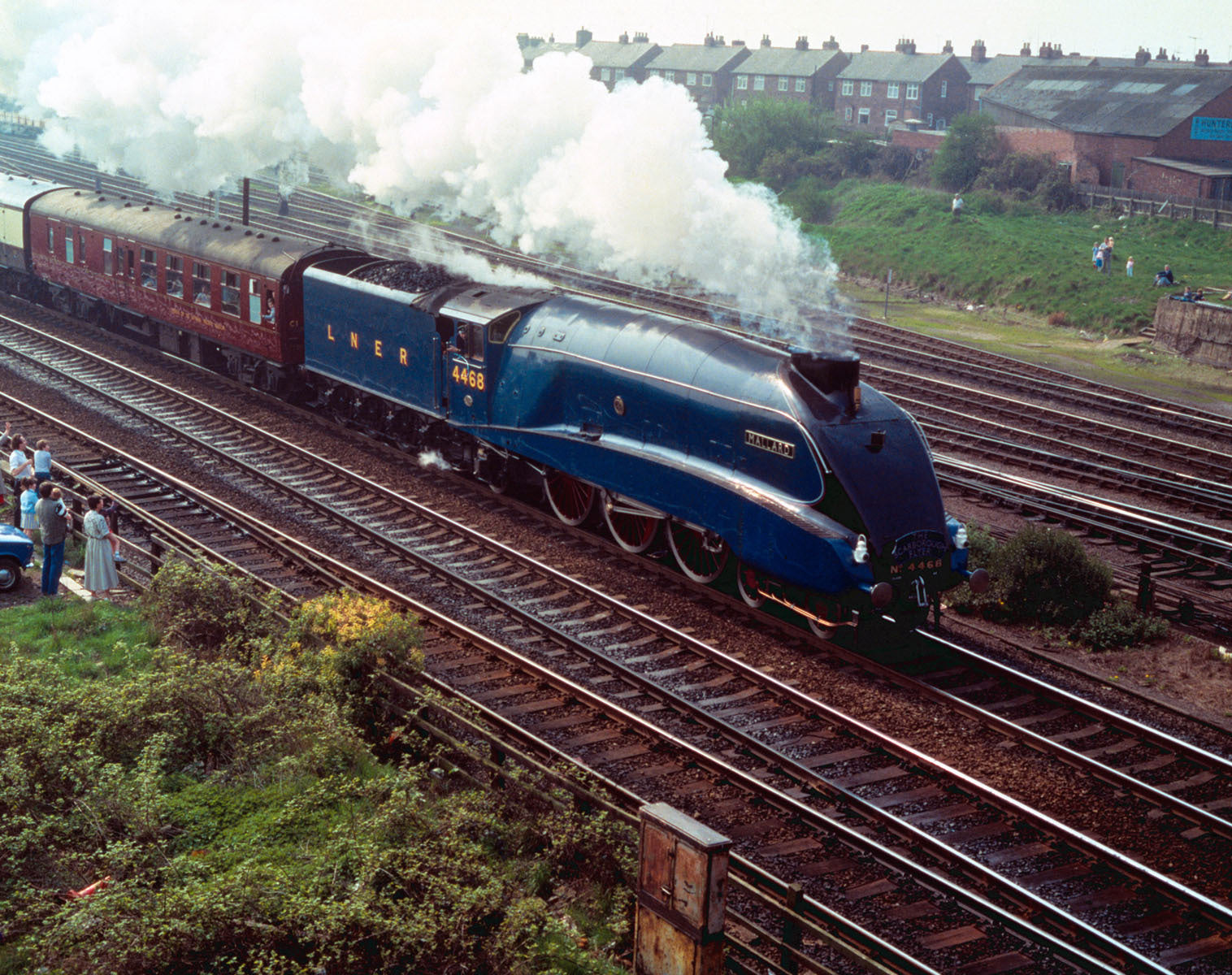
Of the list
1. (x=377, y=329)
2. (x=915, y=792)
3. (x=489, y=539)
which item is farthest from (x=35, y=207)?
(x=915, y=792)

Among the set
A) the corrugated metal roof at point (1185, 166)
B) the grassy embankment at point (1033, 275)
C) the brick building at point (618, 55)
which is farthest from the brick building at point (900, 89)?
the corrugated metal roof at point (1185, 166)

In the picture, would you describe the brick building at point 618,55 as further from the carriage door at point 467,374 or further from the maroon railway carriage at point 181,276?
the carriage door at point 467,374

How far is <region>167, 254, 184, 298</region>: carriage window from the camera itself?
Result: 91.6ft

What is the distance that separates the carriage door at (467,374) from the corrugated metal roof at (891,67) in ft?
234

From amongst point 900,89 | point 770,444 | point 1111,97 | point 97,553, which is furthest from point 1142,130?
point 97,553

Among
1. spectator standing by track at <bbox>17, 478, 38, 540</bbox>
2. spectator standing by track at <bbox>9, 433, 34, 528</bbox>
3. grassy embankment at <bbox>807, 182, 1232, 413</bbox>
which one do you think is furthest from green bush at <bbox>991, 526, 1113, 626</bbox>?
grassy embankment at <bbox>807, 182, 1232, 413</bbox>

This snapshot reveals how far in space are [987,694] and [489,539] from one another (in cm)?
759

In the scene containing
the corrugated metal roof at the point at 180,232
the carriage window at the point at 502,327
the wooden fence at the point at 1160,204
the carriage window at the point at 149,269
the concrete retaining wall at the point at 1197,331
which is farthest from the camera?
the wooden fence at the point at 1160,204

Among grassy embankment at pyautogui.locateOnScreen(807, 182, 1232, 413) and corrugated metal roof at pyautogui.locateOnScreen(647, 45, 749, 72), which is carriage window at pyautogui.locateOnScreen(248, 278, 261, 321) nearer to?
grassy embankment at pyautogui.locateOnScreen(807, 182, 1232, 413)

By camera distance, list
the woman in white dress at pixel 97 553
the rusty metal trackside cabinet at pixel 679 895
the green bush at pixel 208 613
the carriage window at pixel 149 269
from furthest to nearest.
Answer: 1. the carriage window at pixel 149 269
2. the woman in white dress at pixel 97 553
3. the green bush at pixel 208 613
4. the rusty metal trackside cabinet at pixel 679 895

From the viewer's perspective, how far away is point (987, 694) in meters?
13.5

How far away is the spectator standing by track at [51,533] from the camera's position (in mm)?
15250

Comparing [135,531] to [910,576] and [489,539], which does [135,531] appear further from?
[910,576]

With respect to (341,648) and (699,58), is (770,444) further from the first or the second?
(699,58)
